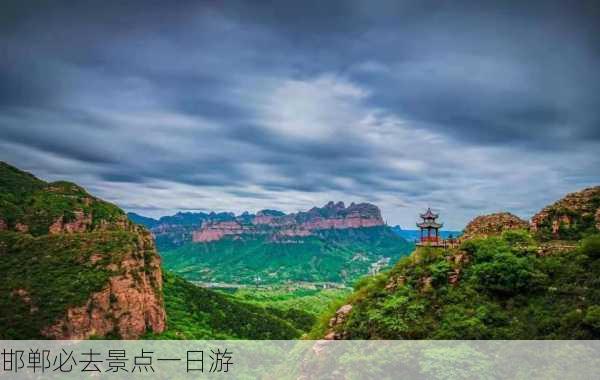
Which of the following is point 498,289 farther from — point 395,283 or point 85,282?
point 85,282

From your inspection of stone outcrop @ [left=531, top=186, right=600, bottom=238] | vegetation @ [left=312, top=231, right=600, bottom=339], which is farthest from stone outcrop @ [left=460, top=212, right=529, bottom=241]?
vegetation @ [left=312, top=231, right=600, bottom=339]

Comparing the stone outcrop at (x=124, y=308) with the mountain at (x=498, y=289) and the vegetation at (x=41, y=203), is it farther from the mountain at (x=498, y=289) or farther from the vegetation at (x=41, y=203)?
the mountain at (x=498, y=289)

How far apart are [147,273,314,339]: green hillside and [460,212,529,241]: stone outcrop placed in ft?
201

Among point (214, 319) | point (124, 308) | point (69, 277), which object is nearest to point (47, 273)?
point (69, 277)

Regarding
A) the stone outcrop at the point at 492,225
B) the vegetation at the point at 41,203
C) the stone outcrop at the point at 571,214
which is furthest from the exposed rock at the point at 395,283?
the vegetation at the point at 41,203

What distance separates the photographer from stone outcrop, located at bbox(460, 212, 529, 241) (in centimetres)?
4269

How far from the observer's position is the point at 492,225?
4378 centimetres

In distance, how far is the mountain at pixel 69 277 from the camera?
69.8 meters

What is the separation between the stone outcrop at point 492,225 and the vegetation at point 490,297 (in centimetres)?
454

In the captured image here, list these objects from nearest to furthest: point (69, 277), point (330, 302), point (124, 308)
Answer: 1. point (69, 277)
2. point (124, 308)
3. point (330, 302)

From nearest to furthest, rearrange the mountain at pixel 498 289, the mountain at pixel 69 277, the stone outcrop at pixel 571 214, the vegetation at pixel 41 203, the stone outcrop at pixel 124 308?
the mountain at pixel 498 289 < the stone outcrop at pixel 571 214 < the mountain at pixel 69 277 < the stone outcrop at pixel 124 308 < the vegetation at pixel 41 203

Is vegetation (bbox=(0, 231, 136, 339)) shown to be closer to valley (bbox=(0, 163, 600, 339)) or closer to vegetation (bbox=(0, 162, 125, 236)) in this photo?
valley (bbox=(0, 163, 600, 339))

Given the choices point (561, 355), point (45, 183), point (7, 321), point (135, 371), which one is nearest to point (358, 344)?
point (561, 355)

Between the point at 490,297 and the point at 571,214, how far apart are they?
11650 mm
